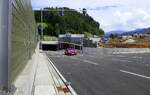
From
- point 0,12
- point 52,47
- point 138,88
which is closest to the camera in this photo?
point 0,12

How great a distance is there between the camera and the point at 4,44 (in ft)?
22.2

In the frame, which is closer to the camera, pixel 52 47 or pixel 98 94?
pixel 98 94

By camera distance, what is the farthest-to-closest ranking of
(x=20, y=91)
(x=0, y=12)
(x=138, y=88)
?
(x=138, y=88), (x=20, y=91), (x=0, y=12)

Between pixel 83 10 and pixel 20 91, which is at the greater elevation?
pixel 83 10

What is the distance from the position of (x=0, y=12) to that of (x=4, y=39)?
42 centimetres

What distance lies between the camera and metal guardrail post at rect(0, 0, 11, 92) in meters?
6.69

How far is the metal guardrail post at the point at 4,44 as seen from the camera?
669 centimetres

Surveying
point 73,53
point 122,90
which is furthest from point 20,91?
point 73,53

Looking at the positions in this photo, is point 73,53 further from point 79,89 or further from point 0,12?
point 0,12

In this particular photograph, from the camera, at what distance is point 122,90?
16.1 metres

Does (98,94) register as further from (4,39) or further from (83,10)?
(83,10)

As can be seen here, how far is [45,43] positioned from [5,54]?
→ 166 meters

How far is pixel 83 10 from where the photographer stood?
63.3m

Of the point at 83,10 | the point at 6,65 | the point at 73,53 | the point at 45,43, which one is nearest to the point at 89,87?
the point at 6,65
